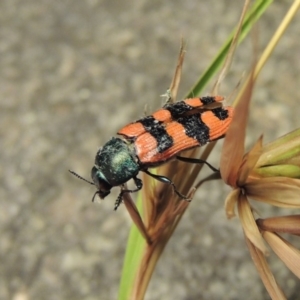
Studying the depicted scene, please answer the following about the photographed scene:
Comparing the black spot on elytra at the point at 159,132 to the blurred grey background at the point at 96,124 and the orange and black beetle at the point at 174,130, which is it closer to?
the orange and black beetle at the point at 174,130

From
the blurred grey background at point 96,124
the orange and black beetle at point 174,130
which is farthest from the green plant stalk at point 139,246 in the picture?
the blurred grey background at point 96,124

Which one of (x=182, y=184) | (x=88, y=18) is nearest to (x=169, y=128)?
(x=182, y=184)

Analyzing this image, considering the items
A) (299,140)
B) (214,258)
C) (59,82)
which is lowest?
(299,140)

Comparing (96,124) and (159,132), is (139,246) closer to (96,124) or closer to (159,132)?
(159,132)

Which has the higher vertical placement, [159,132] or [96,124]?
[96,124]

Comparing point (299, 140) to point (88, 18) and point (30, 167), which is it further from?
point (88, 18)

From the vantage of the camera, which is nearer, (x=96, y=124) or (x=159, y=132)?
(x=159, y=132)

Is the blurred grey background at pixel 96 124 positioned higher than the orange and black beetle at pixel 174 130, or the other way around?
the blurred grey background at pixel 96 124

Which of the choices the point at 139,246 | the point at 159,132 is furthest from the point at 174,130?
the point at 139,246

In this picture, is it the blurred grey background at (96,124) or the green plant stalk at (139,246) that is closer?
the green plant stalk at (139,246)
